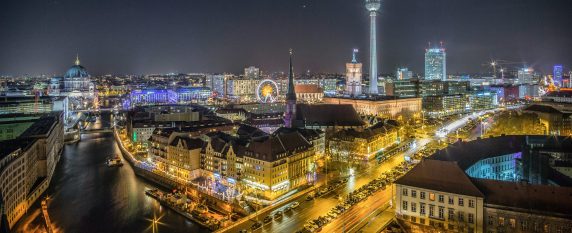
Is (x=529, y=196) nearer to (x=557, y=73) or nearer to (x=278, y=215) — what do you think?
(x=278, y=215)

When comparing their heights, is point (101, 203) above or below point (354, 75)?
below

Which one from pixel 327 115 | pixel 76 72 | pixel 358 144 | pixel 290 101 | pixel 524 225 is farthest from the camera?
pixel 76 72

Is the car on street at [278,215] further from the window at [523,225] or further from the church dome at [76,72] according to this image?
the church dome at [76,72]

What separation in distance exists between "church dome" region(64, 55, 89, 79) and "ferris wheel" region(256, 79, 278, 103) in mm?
40818

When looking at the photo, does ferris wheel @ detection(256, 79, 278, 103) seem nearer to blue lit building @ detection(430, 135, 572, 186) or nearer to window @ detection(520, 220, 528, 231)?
blue lit building @ detection(430, 135, 572, 186)

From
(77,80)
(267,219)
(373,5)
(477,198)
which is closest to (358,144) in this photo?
(267,219)

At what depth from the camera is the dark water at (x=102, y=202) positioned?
51.1 feet

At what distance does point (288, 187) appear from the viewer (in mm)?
17859

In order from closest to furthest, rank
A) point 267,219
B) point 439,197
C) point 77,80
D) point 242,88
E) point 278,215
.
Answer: point 439,197
point 267,219
point 278,215
point 242,88
point 77,80

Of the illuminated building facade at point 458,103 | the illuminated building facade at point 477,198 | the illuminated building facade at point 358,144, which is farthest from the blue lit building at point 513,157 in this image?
the illuminated building facade at point 458,103

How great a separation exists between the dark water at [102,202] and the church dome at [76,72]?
2267 inches

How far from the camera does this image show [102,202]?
18.2 m

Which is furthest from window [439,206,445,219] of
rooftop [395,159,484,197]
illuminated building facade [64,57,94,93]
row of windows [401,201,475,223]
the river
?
illuminated building facade [64,57,94,93]

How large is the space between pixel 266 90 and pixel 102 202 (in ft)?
128
